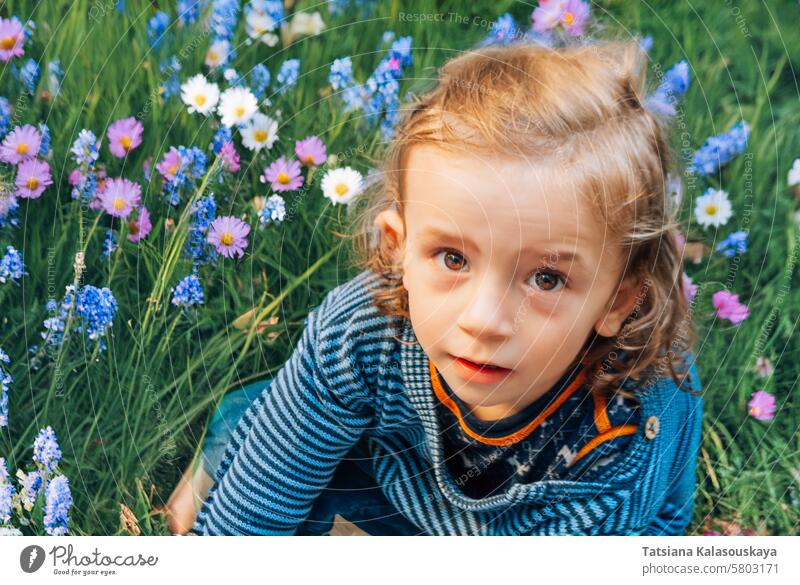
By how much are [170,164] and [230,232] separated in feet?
0.22

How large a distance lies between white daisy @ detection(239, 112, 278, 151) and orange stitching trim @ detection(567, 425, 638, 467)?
30cm

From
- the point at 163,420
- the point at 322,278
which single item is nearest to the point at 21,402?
the point at 163,420

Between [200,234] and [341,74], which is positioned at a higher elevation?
[341,74]

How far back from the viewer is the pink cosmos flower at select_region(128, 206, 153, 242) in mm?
751

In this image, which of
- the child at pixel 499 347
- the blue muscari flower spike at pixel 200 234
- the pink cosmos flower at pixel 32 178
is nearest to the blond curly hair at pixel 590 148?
the child at pixel 499 347

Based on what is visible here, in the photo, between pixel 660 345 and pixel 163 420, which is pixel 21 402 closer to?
pixel 163 420

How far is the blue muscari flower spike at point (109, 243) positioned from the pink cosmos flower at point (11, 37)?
0.15 meters

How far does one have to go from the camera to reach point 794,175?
73cm

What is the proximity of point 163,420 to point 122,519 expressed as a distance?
0.26ft

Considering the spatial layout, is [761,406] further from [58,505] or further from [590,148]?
[58,505]

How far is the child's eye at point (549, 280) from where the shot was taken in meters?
0.66

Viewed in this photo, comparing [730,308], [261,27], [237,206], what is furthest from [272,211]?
[730,308]

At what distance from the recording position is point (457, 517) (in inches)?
29.7
